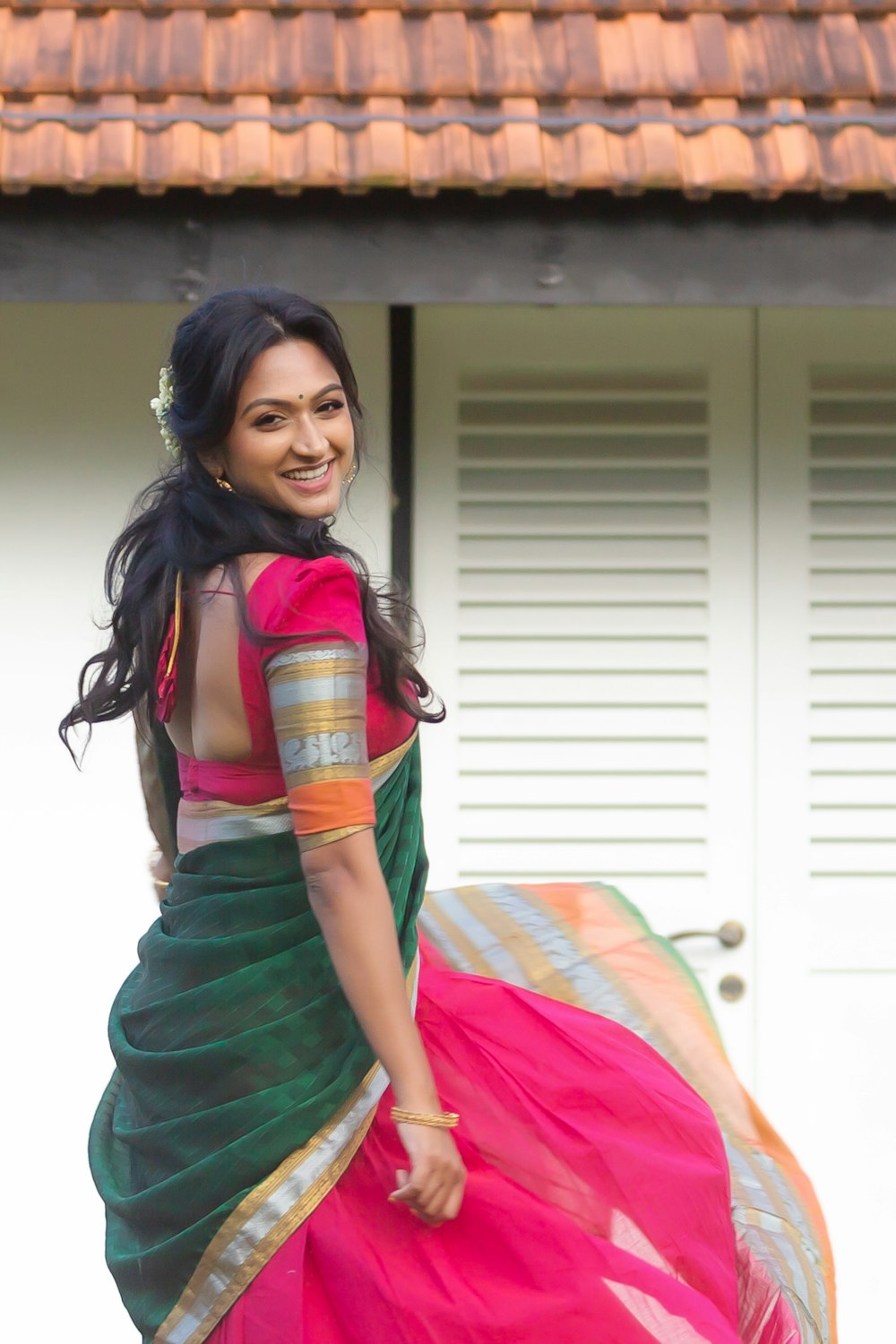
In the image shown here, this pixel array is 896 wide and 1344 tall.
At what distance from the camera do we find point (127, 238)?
281cm

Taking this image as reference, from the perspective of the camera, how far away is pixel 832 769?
334 centimetres

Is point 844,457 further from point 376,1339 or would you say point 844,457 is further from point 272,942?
point 376,1339

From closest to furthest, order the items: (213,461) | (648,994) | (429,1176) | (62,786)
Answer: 1. (429,1176)
2. (213,461)
3. (648,994)
4. (62,786)

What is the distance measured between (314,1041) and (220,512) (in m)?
0.62

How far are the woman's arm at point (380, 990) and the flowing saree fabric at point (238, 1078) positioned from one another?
157mm

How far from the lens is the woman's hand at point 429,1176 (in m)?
1.57

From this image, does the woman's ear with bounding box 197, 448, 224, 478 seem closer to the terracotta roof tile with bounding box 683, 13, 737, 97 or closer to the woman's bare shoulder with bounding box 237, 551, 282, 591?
the woman's bare shoulder with bounding box 237, 551, 282, 591

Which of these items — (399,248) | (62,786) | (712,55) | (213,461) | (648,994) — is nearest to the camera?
(213,461)

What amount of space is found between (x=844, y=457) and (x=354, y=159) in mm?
1277

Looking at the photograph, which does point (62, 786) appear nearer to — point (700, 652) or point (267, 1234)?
point (700, 652)

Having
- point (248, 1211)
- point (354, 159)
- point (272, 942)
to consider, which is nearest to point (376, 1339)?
point (248, 1211)

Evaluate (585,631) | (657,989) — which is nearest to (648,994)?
(657,989)

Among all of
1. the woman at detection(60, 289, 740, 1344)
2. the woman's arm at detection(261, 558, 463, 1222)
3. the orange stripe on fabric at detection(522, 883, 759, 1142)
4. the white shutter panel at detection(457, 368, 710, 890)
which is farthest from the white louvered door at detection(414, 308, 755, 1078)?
the woman's arm at detection(261, 558, 463, 1222)

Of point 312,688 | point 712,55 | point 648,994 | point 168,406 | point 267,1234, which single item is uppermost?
point 712,55
